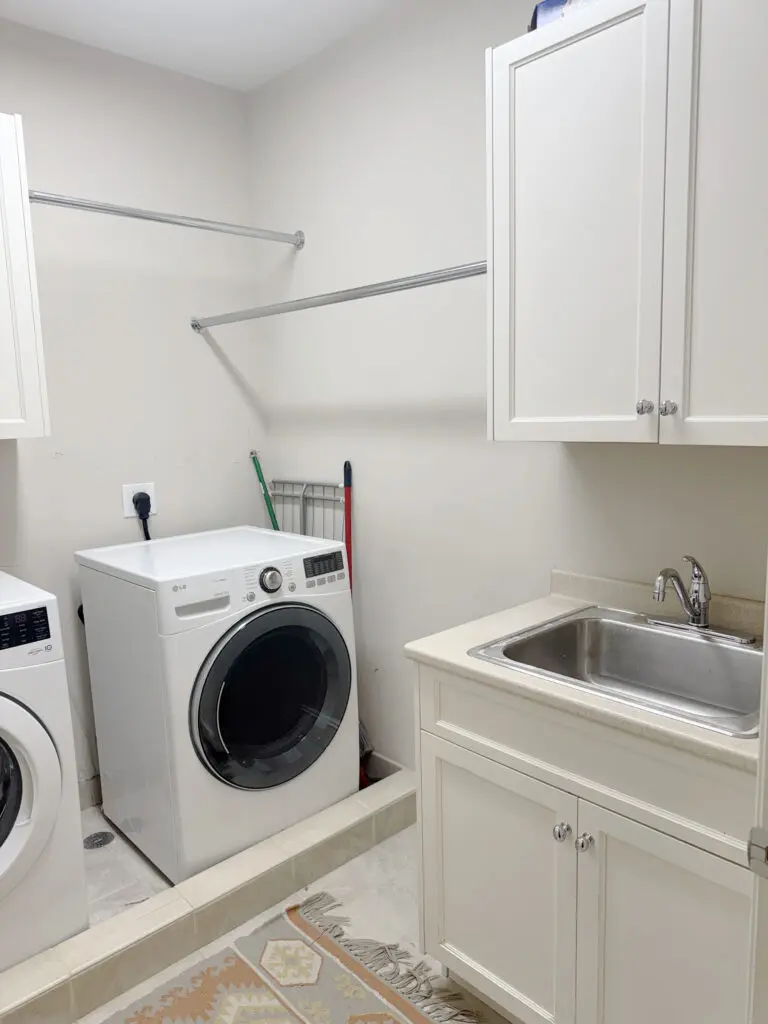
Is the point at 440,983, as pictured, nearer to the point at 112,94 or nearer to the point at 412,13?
the point at 412,13

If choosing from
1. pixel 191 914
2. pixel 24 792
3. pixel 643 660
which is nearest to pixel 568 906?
pixel 643 660

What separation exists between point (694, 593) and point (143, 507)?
1908 mm

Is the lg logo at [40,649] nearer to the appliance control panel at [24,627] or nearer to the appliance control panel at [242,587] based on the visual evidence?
the appliance control panel at [24,627]

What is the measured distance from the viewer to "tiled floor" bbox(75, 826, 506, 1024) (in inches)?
73.1

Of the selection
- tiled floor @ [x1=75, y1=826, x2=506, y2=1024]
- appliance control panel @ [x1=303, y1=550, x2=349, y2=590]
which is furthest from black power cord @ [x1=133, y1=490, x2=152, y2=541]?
tiled floor @ [x1=75, y1=826, x2=506, y2=1024]

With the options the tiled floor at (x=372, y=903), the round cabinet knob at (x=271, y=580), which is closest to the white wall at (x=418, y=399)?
the tiled floor at (x=372, y=903)

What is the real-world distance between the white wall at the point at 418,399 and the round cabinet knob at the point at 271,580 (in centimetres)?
51

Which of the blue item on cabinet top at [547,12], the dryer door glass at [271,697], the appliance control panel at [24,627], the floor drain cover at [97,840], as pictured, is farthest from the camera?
the floor drain cover at [97,840]

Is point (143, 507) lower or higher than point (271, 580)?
higher

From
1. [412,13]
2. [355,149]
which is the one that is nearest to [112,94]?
[355,149]

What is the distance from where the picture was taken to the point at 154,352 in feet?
8.89

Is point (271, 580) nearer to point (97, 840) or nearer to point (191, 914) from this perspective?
point (191, 914)

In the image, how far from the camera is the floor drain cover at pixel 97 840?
93.0 inches

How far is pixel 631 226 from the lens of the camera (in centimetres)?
145
